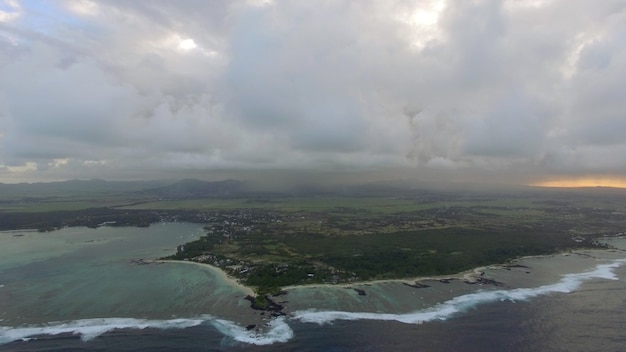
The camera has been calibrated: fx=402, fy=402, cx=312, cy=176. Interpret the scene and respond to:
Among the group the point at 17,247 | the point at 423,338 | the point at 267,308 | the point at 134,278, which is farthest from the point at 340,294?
the point at 17,247

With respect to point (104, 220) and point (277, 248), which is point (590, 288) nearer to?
point (277, 248)

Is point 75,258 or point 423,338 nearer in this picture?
point 423,338

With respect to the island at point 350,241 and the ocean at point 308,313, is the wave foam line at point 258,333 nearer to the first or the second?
the ocean at point 308,313

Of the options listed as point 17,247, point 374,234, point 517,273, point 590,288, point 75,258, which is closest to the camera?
point 590,288

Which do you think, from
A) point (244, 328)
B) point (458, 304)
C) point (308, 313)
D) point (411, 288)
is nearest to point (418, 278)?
point (411, 288)

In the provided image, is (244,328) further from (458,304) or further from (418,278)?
(418,278)

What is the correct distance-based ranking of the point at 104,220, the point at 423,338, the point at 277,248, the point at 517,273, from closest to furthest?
1. the point at 423,338
2. the point at 517,273
3. the point at 277,248
4. the point at 104,220
